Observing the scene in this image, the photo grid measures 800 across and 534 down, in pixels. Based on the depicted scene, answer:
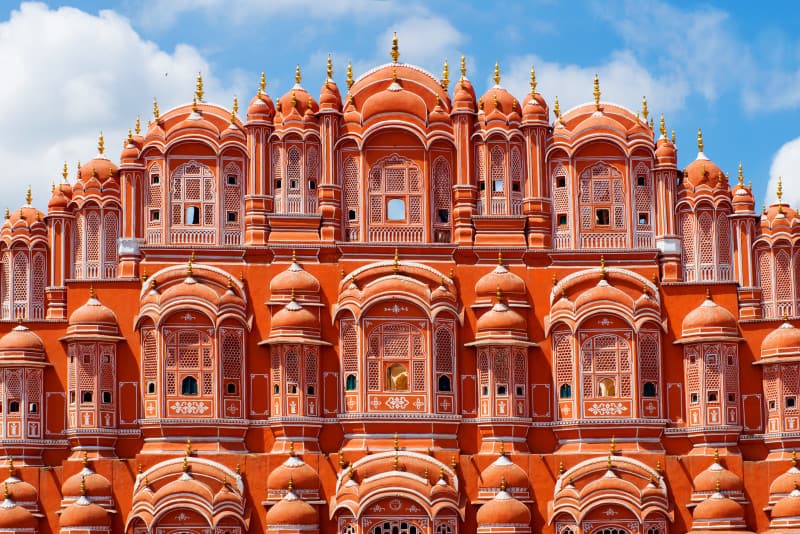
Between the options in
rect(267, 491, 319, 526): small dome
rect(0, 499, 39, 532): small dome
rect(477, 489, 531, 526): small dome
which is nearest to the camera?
rect(267, 491, 319, 526): small dome

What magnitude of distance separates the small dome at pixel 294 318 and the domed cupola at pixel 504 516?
6458 mm

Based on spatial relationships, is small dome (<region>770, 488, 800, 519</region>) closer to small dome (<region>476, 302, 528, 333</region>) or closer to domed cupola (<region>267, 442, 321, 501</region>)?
small dome (<region>476, 302, 528, 333</region>)

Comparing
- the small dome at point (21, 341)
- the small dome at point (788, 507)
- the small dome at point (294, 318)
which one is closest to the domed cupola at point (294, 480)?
the small dome at point (294, 318)

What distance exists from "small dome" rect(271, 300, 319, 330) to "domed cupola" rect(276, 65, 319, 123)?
530cm

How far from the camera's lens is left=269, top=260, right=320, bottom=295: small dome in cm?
4594

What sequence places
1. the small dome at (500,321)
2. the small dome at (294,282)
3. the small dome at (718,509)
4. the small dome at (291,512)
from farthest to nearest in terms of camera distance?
1. the small dome at (294,282)
2. the small dome at (500,321)
3. the small dome at (718,509)
4. the small dome at (291,512)

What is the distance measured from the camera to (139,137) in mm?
48781

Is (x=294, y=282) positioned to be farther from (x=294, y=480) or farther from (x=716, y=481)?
(x=716, y=481)

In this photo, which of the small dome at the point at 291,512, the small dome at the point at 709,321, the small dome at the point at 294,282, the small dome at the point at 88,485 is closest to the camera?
the small dome at the point at 291,512

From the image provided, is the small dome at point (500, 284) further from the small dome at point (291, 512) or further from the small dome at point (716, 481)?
the small dome at point (291, 512)

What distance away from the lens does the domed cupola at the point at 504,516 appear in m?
43.8

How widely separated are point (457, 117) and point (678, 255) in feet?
23.0

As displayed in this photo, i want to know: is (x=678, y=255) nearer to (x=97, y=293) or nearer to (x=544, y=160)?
(x=544, y=160)

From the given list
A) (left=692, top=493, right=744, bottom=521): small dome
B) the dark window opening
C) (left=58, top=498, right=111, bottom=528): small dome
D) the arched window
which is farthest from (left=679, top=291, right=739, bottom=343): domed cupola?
→ (left=58, top=498, right=111, bottom=528): small dome
